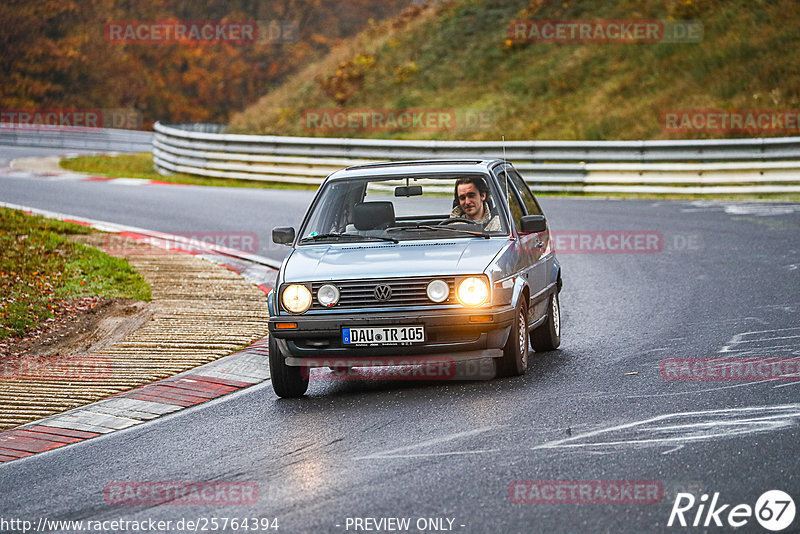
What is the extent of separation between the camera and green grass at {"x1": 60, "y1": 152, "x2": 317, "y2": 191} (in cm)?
2706

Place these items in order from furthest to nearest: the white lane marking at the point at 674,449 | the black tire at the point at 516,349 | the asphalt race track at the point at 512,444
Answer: the black tire at the point at 516,349 → the white lane marking at the point at 674,449 → the asphalt race track at the point at 512,444

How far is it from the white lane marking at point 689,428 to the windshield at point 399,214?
2488 mm

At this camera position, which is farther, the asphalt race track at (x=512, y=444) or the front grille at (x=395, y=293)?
the front grille at (x=395, y=293)

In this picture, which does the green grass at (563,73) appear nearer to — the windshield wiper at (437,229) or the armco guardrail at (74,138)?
the armco guardrail at (74,138)

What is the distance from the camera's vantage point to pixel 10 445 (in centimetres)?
757

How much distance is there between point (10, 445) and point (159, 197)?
633 inches

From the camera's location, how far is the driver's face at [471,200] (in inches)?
370

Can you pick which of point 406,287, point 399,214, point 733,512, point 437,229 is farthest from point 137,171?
point 733,512

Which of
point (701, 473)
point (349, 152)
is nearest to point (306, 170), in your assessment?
point (349, 152)

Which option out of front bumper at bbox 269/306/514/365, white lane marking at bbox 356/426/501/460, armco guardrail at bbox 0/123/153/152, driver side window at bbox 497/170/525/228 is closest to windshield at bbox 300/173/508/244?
driver side window at bbox 497/170/525/228

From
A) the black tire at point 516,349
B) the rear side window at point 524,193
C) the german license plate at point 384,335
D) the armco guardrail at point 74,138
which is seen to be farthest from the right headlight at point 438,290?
the armco guardrail at point 74,138

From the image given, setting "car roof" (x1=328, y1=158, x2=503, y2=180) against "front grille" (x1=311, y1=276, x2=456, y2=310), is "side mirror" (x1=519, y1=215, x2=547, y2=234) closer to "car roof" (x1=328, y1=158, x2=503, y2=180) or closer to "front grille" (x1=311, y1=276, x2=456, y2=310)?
"car roof" (x1=328, y1=158, x2=503, y2=180)

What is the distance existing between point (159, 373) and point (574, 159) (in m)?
15.8

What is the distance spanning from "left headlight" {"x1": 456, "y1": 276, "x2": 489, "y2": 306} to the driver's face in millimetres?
1318
